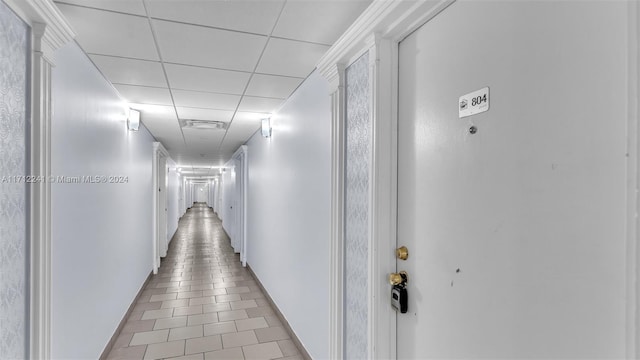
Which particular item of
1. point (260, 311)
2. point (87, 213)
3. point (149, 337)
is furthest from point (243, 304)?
point (87, 213)

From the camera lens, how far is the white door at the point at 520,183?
0.75 metres

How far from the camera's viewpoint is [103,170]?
2650 mm

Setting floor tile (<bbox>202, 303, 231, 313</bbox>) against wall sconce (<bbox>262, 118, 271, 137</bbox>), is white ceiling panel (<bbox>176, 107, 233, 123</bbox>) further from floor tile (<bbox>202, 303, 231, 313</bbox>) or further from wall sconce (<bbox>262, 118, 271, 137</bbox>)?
floor tile (<bbox>202, 303, 231, 313</bbox>)

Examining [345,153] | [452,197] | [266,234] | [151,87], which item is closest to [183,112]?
[151,87]

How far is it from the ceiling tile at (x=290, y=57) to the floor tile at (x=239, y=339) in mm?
2543

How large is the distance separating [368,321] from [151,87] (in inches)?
106

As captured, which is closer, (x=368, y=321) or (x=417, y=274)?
(x=417, y=274)

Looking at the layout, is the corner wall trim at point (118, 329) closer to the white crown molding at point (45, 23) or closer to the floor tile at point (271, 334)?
the floor tile at point (271, 334)

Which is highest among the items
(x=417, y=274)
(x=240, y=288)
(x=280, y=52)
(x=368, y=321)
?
(x=280, y=52)

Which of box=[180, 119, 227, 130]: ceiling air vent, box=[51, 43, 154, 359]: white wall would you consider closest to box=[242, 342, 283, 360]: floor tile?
box=[51, 43, 154, 359]: white wall

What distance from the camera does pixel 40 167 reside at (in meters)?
1.50

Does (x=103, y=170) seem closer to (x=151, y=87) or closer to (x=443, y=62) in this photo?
(x=151, y=87)

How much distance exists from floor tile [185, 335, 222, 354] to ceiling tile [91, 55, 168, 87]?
245 cm

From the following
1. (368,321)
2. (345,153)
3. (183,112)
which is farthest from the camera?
(183,112)
